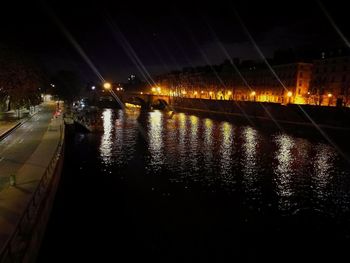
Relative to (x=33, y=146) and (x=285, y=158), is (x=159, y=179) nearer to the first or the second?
(x=33, y=146)

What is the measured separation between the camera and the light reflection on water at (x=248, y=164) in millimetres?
28859

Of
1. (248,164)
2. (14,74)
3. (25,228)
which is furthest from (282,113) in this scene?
(25,228)

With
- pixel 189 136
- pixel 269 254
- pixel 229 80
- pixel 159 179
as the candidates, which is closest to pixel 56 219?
pixel 159 179

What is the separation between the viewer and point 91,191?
27.8m

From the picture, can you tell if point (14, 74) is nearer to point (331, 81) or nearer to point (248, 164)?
point (248, 164)

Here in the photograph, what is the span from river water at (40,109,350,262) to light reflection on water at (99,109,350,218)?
0.13 meters

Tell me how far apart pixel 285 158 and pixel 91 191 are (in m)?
28.0

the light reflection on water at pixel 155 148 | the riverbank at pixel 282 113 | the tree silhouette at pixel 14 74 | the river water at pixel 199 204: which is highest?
the tree silhouette at pixel 14 74

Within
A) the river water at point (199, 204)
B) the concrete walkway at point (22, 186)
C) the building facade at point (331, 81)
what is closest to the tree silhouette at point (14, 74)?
the river water at point (199, 204)

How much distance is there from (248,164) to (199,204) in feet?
52.5

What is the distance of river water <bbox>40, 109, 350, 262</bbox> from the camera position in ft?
62.4

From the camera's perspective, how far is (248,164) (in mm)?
39469

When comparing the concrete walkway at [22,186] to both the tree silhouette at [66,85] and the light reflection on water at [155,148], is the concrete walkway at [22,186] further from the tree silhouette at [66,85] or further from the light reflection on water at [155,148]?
the tree silhouette at [66,85]

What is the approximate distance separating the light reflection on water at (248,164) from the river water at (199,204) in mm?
134
